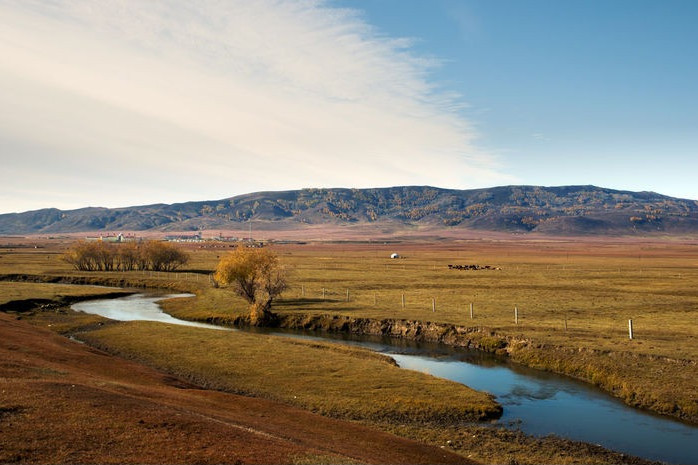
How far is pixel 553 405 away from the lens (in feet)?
110

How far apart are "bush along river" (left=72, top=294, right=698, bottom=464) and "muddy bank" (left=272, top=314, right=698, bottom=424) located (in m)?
1.10

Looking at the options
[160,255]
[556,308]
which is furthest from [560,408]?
[160,255]

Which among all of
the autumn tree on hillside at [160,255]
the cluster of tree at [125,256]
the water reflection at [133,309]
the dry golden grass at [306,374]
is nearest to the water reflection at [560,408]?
the dry golden grass at [306,374]

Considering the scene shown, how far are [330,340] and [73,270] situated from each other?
113m

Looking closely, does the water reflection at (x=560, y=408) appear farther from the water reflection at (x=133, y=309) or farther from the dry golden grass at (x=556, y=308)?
the water reflection at (x=133, y=309)

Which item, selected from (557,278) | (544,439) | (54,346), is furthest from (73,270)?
(544,439)

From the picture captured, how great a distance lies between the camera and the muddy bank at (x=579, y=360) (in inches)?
1289

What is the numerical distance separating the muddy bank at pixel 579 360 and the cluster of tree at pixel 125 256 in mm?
90971

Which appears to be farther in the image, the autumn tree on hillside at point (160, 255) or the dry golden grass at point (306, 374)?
the autumn tree on hillside at point (160, 255)

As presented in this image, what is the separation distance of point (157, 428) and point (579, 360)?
118ft

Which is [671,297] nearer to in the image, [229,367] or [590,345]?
[590,345]

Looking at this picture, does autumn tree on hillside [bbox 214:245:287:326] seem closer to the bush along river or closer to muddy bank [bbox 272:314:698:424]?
muddy bank [bbox 272:314:698:424]

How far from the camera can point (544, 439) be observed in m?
27.3

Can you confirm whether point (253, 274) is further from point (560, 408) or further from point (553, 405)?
point (560, 408)
